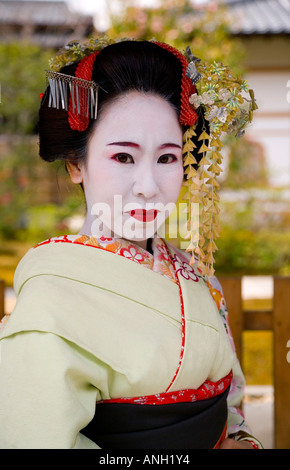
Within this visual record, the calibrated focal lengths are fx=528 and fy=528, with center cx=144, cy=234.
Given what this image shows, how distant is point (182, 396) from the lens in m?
1.29

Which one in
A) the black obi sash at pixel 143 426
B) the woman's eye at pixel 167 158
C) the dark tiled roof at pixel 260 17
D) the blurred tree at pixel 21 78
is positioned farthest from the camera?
the dark tiled roof at pixel 260 17

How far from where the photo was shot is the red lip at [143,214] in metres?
1.34

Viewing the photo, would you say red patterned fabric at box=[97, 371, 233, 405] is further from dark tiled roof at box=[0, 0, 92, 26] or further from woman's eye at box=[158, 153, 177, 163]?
dark tiled roof at box=[0, 0, 92, 26]

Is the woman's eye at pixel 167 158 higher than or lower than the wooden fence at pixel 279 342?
higher

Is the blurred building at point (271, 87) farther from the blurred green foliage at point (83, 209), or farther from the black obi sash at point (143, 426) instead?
the black obi sash at point (143, 426)

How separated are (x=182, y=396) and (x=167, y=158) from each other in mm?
604

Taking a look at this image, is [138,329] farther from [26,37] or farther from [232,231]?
[26,37]

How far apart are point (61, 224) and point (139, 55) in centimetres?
630

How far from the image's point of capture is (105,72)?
4.42ft

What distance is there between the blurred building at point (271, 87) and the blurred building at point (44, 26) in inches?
96.7

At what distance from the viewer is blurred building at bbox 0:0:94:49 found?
8.31 meters

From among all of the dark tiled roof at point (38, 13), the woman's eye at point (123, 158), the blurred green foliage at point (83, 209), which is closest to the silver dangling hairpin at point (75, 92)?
the woman's eye at point (123, 158)

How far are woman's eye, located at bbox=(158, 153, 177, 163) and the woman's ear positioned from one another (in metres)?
0.24

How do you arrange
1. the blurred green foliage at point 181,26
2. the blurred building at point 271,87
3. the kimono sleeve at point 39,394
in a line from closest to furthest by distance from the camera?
the kimono sleeve at point 39,394 < the blurred green foliage at point 181,26 < the blurred building at point 271,87
